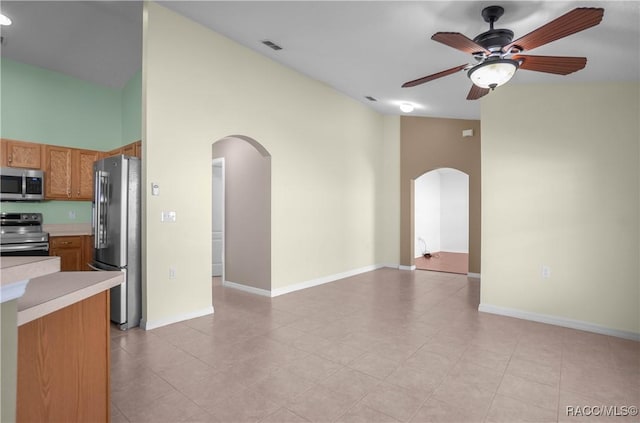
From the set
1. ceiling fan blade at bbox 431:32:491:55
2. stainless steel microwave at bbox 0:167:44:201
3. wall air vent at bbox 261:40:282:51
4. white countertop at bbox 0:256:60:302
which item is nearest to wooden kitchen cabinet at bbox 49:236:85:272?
stainless steel microwave at bbox 0:167:44:201

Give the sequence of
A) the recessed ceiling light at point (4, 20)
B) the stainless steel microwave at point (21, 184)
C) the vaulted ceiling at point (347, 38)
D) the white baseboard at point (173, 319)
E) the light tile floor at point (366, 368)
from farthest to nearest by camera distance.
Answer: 1. the stainless steel microwave at point (21, 184)
2. the recessed ceiling light at point (4, 20)
3. the white baseboard at point (173, 319)
4. the vaulted ceiling at point (347, 38)
5. the light tile floor at point (366, 368)

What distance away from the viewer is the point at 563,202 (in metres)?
3.58

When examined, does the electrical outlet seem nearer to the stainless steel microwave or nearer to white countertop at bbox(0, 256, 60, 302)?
the stainless steel microwave

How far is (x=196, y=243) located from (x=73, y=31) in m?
3.13

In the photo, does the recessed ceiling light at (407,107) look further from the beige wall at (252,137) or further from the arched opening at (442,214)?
the arched opening at (442,214)

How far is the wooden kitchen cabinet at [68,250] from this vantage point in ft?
14.6

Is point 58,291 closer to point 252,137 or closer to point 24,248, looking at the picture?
point 252,137

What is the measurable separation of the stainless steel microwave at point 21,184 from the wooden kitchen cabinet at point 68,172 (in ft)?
0.43

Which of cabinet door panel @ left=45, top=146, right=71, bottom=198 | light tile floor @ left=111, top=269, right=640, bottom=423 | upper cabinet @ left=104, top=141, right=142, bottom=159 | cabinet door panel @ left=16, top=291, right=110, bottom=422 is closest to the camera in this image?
cabinet door panel @ left=16, top=291, right=110, bottom=422

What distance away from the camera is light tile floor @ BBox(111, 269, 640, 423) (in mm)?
2082

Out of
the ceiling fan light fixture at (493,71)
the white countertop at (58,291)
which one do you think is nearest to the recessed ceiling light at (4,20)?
the white countertop at (58,291)

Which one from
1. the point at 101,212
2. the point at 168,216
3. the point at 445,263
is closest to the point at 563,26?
the point at 168,216

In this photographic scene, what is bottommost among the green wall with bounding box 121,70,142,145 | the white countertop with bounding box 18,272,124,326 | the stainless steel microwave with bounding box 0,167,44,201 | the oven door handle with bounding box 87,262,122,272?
the oven door handle with bounding box 87,262,122,272

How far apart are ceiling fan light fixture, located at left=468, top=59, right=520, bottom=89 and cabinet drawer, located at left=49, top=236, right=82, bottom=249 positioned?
512 cm
